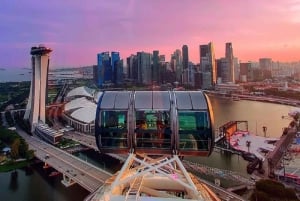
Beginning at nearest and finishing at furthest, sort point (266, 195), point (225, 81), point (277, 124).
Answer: point (266, 195), point (277, 124), point (225, 81)

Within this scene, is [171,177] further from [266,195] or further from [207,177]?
[207,177]

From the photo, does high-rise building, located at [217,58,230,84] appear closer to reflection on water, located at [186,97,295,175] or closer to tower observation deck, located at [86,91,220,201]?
reflection on water, located at [186,97,295,175]

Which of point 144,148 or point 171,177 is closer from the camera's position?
point 171,177

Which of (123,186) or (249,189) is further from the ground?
(123,186)

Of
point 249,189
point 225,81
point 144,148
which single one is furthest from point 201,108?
point 225,81

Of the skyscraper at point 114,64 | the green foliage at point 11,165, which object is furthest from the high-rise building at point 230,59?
the green foliage at point 11,165

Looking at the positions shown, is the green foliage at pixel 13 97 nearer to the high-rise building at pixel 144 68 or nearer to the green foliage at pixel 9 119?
the green foliage at pixel 9 119

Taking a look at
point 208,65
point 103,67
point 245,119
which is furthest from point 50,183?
point 208,65
